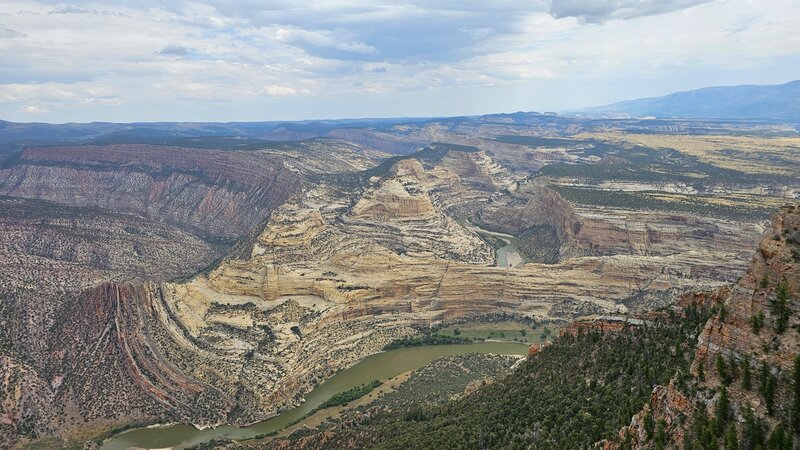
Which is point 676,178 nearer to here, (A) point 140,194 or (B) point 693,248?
(B) point 693,248

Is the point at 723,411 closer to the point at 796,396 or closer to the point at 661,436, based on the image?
the point at 796,396

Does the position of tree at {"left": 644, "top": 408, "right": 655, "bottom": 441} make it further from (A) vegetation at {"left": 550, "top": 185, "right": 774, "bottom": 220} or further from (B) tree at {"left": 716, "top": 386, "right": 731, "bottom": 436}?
(A) vegetation at {"left": 550, "top": 185, "right": 774, "bottom": 220}

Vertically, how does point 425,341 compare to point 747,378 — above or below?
below

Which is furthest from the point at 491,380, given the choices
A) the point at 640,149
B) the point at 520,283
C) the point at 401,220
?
the point at 640,149

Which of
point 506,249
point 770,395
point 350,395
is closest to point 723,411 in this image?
point 770,395

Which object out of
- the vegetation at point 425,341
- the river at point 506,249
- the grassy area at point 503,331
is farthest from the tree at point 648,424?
the river at point 506,249

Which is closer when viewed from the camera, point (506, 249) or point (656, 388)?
point (656, 388)
